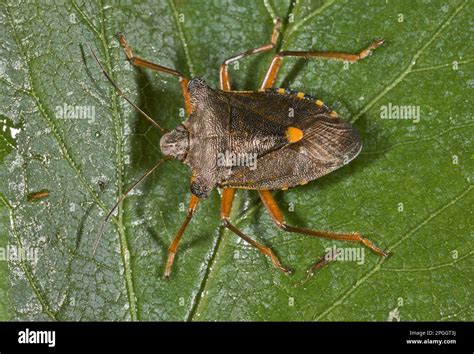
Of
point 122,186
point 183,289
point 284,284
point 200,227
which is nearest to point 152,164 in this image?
point 122,186

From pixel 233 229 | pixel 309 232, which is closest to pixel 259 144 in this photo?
pixel 233 229

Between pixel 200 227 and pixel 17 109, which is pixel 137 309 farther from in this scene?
pixel 17 109

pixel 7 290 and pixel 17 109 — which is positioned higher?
pixel 17 109

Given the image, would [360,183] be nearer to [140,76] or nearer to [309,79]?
→ [309,79]
